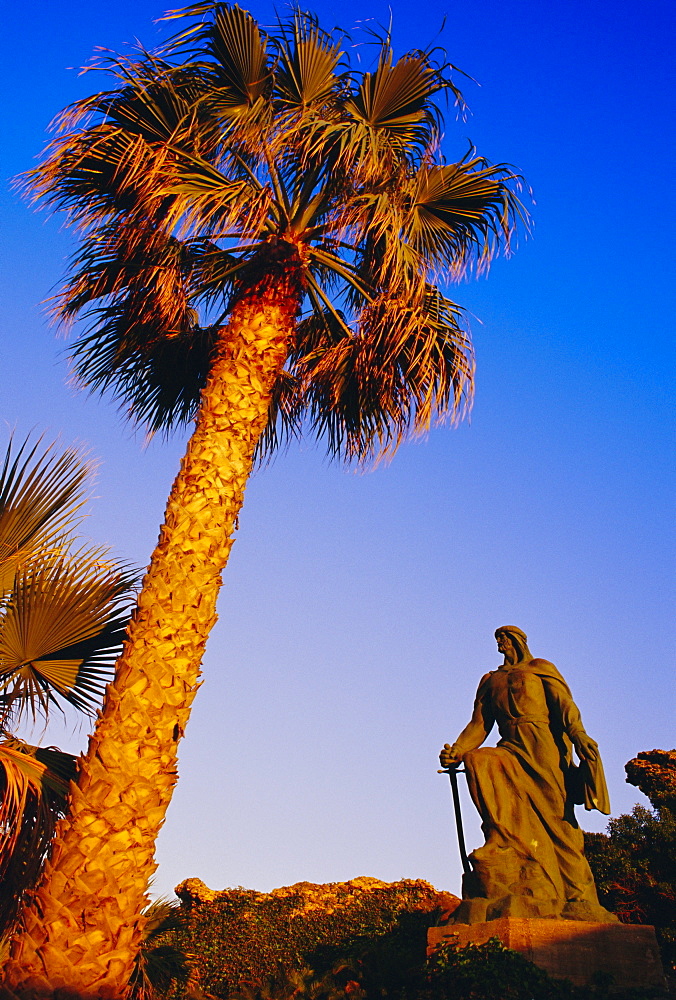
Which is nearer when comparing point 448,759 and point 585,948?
point 585,948

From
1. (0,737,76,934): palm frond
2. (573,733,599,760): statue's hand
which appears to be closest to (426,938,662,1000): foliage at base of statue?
(573,733,599,760): statue's hand

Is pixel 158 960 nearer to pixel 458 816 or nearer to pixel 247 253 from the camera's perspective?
pixel 458 816

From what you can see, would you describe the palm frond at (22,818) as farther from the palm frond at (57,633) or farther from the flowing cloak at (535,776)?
the flowing cloak at (535,776)

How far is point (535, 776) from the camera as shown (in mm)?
6832

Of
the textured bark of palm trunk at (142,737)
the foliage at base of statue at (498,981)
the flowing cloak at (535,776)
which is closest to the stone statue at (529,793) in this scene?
the flowing cloak at (535,776)

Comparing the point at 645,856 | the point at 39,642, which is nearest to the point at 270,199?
the point at 39,642

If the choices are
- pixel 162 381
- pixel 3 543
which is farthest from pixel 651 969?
pixel 162 381

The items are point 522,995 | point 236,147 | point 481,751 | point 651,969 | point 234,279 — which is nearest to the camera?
point 522,995

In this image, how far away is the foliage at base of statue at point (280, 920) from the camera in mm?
17734

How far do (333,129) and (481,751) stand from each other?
5.25 metres

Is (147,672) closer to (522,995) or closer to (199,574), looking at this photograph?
(199,574)

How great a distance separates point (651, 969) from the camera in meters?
5.49

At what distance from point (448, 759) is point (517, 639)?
130 centimetres

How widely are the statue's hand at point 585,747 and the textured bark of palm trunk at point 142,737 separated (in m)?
3.03
